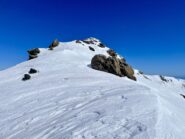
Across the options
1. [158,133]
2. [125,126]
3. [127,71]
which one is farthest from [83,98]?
[127,71]

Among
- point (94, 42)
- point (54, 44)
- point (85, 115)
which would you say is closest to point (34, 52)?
point (54, 44)

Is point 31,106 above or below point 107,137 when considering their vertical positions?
above

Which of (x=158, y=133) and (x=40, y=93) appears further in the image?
(x=40, y=93)

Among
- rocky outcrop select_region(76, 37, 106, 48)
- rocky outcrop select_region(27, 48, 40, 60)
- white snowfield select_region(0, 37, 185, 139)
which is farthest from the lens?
rocky outcrop select_region(76, 37, 106, 48)

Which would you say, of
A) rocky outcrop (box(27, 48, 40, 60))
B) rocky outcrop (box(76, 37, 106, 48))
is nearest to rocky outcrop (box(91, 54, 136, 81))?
rocky outcrop (box(27, 48, 40, 60))

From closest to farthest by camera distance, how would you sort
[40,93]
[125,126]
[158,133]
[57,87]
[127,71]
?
[158,133] < [125,126] < [40,93] < [57,87] < [127,71]

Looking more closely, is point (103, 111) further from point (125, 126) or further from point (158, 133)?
point (158, 133)

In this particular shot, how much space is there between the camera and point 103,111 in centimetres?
1316

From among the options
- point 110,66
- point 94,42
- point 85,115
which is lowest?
point 85,115

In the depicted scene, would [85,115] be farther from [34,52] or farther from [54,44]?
[54,44]

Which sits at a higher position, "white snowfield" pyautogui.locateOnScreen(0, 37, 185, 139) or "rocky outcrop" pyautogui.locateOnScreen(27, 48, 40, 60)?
"rocky outcrop" pyautogui.locateOnScreen(27, 48, 40, 60)

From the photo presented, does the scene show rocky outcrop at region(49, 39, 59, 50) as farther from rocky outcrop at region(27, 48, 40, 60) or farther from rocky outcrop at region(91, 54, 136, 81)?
rocky outcrop at region(91, 54, 136, 81)

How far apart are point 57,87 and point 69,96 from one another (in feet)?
15.3

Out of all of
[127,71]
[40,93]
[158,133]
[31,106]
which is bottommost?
[158,133]
